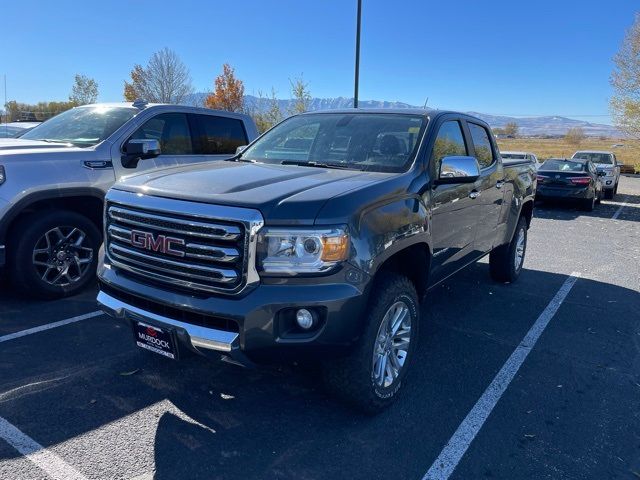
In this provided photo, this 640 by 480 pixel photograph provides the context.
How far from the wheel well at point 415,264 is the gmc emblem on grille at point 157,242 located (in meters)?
1.32

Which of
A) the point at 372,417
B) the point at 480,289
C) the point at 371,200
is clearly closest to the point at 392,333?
the point at 372,417

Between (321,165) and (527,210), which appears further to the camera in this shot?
(527,210)

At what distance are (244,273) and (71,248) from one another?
3.19m

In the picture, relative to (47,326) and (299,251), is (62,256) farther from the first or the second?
(299,251)

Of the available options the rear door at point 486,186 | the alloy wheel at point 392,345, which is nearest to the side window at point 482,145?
the rear door at point 486,186

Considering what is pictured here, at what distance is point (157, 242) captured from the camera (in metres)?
2.79

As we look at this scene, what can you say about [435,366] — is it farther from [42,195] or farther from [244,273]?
[42,195]

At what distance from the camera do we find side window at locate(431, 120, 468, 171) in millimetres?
3783

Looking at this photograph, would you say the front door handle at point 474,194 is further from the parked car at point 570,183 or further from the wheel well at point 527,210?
the parked car at point 570,183

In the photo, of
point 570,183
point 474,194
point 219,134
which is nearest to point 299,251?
point 474,194

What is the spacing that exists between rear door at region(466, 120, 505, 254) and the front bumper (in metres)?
2.43

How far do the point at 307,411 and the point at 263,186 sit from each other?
1451 millimetres

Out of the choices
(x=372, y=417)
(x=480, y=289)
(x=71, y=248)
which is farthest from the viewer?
(x=480, y=289)

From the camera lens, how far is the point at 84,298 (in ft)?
16.4
